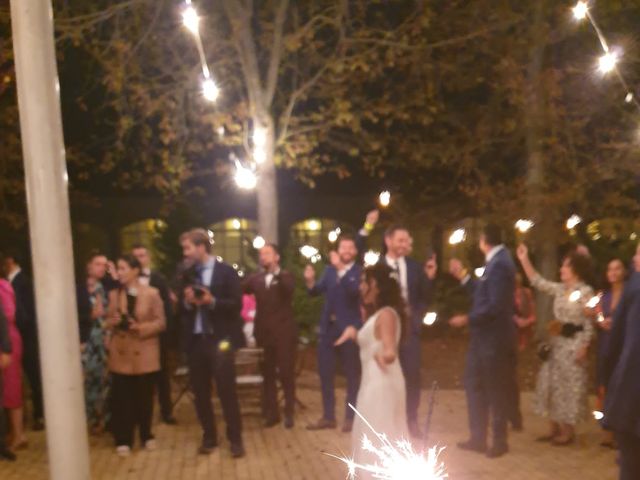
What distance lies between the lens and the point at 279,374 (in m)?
9.11

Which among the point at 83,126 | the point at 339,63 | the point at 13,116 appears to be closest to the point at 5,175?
the point at 13,116

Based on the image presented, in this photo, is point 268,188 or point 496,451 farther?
point 268,188

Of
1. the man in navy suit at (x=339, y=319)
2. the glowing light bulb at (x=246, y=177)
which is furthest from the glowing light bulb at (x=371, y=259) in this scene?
the glowing light bulb at (x=246, y=177)

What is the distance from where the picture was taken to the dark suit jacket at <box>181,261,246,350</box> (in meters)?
7.61

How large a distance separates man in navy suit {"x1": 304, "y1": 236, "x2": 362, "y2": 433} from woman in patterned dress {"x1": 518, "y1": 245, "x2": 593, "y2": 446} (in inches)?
67.1

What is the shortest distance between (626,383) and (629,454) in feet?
1.53

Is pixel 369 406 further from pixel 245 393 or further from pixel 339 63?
pixel 339 63

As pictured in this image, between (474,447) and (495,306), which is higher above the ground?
(495,306)

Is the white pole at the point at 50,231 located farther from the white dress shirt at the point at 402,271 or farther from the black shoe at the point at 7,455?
the white dress shirt at the point at 402,271

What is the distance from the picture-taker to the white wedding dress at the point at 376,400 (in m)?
5.90

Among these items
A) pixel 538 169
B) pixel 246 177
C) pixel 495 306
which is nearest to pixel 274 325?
pixel 495 306

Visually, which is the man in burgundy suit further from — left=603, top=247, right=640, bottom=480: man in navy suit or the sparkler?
left=603, top=247, right=640, bottom=480: man in navy suit

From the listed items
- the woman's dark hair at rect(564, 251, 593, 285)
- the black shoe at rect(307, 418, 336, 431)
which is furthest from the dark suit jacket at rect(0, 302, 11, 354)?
the woman's dark hair at rect(564, 251, 593, 285)

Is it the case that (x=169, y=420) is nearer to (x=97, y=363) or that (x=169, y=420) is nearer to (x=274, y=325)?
(x=97, y=363)
